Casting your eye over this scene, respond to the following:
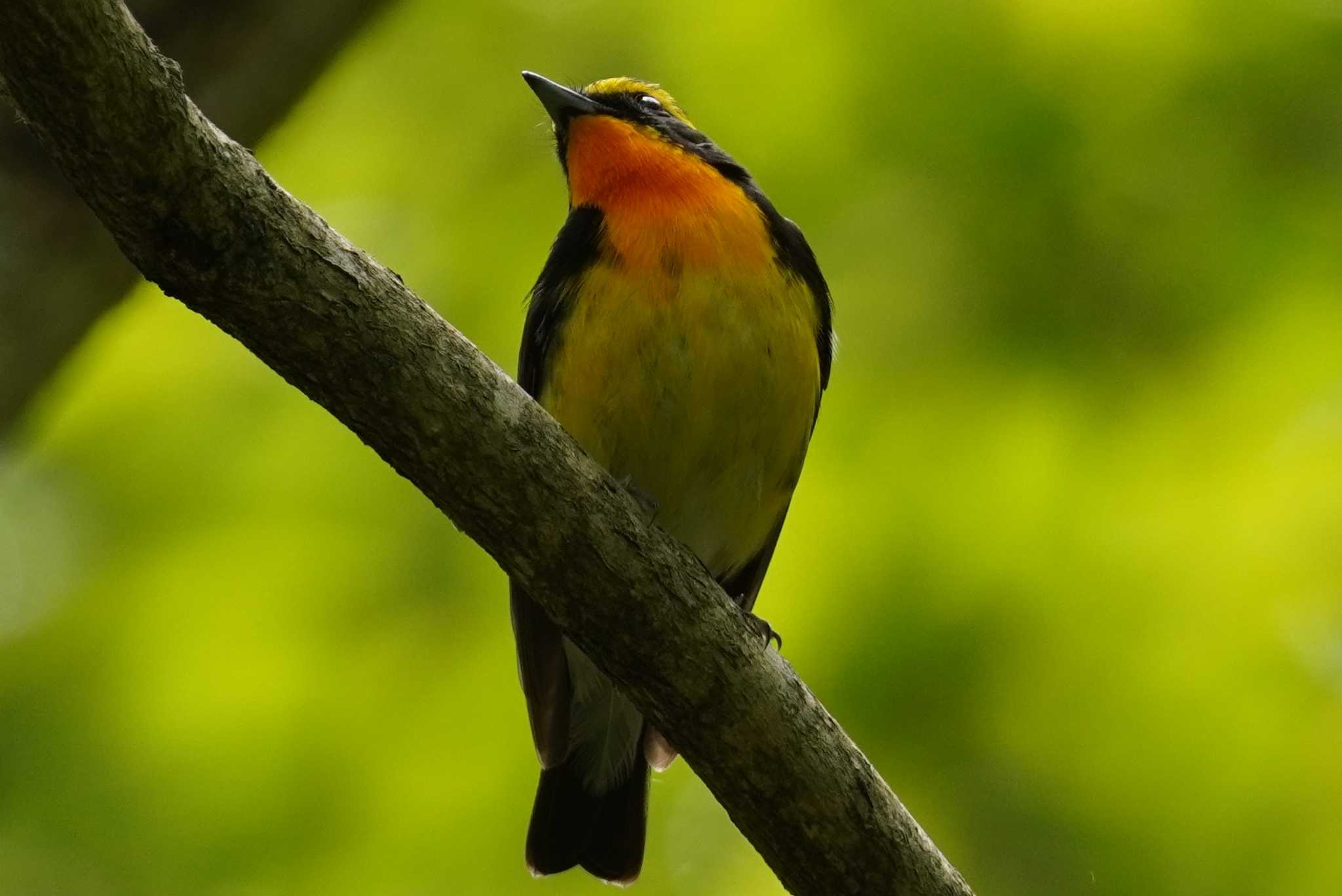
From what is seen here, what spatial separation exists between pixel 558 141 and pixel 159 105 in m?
A: 2.78

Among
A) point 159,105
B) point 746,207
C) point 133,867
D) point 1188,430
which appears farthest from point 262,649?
point 1188,430

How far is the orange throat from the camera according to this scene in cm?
444

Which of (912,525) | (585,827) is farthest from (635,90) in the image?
(585,827)

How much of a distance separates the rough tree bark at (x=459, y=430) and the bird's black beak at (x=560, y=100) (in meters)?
2.11

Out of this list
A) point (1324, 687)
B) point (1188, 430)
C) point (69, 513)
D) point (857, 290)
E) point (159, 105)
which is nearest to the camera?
point (159, 105)

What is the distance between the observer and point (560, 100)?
16.6 ft

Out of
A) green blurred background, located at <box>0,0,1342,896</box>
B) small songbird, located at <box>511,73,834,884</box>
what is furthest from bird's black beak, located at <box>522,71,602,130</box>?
green blurred background, located at <box>0,0,1342,896</box>

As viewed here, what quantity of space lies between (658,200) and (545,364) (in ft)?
1.96

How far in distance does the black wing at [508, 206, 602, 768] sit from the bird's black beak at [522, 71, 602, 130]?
1.57 feet

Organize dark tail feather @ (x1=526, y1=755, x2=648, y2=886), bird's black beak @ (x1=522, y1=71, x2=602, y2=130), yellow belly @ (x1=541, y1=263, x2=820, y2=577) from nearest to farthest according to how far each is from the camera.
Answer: yellow belly @ (x1=541, y1=263, x2=820, y2=577)
dark tail feather @ (x1=526, y1=755, x2=648, y2=886)
bird's black beak @ (x1=522, y1=71, x2=602, y2=130)

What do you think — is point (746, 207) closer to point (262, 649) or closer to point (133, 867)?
point (262, 649)

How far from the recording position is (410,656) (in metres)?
4.96

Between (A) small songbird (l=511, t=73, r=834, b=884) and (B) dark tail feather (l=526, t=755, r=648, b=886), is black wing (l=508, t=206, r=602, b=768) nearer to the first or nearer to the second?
(A) small songbird (l=511, t=73, r=834, b=884)

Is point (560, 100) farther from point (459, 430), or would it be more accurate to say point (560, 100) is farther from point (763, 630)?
point (459, 430)
